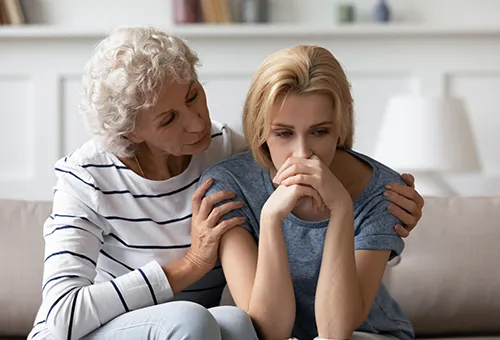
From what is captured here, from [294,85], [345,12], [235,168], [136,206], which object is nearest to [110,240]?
[136,206]

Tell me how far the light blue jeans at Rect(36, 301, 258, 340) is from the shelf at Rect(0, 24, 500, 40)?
2.07m

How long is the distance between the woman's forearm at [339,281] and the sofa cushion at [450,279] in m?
0.64

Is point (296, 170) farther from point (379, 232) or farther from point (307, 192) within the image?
point (379, 232)

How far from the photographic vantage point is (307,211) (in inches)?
71.3

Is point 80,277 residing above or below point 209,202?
below

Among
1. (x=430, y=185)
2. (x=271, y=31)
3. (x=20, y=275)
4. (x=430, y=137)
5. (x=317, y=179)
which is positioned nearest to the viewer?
(x=317, y=179)

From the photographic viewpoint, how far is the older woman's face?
1775 millimetres

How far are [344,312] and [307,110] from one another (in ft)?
1.26

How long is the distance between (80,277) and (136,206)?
19 cm

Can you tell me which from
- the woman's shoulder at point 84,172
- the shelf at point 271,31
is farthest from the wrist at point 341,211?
the shelf at point 271,31

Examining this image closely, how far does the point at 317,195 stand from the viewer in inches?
66.7

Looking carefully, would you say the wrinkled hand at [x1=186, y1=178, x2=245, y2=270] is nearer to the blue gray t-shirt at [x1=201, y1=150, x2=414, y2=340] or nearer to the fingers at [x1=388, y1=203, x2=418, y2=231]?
the blue gray t-shirt at [x1=201, y1=150, x2=414, y2=340]

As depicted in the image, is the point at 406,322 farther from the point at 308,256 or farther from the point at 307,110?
the point at 307,110

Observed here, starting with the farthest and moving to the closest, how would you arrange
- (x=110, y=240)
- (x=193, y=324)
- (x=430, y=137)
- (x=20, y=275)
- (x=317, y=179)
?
(x=430, y=137) < (x=20, y=275) < (x=110, y=240) < (x=317, y=179) < (x=193, y=324)
